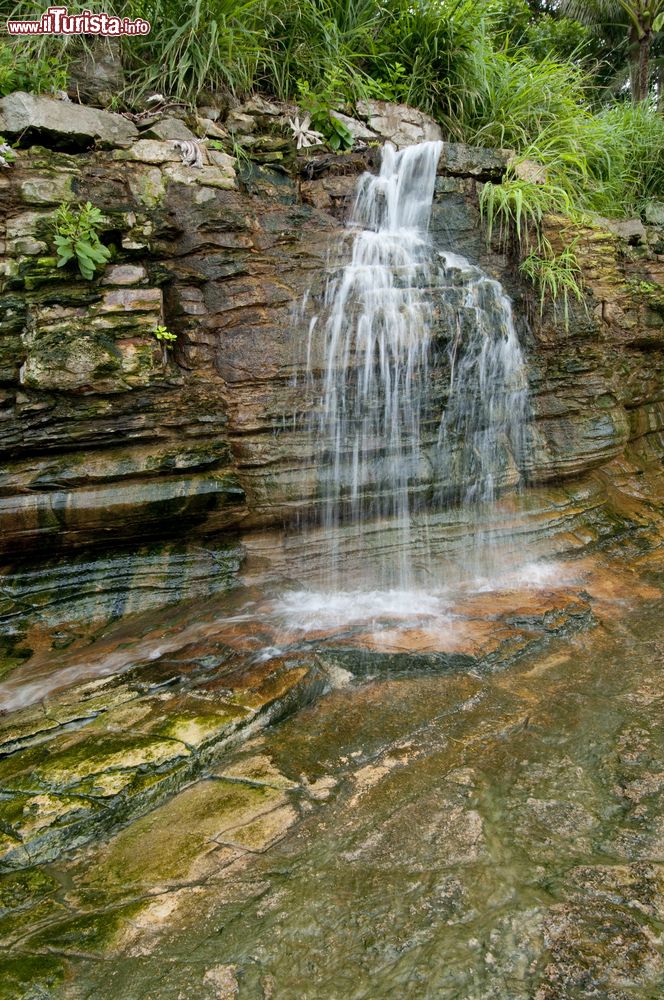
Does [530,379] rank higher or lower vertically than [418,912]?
higher

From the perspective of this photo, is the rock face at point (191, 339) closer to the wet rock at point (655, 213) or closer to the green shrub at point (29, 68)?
the green shrub at point (29, 68)

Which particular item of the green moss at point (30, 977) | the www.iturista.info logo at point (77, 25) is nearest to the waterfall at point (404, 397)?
the www.iturista.info logo at point (77, 25)

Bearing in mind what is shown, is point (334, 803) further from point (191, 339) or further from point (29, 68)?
point (29, 68)

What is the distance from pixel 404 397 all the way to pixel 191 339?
1.69m

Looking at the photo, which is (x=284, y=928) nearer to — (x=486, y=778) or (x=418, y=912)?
(x=418, y=912)

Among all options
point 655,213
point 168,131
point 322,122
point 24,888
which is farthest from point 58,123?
point 655,213

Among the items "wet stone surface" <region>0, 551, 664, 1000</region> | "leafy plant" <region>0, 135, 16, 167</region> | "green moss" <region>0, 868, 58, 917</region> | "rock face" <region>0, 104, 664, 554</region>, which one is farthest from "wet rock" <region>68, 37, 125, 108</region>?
"green moss" <region>0, 868, 58, 917</region>

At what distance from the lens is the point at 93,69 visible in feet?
17.5

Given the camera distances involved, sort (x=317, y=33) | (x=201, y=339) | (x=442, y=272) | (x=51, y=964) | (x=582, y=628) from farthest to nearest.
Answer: (x=317, y=33) < (x=442, y=272) < (x=201, y=339) < (x=582, y=628) < (x=51, y=964)

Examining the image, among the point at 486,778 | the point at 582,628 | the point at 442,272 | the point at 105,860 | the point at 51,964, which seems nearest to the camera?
the point at 51,964

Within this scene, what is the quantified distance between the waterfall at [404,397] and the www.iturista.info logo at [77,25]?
2.60 meters

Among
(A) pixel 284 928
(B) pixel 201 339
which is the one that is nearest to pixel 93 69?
(B) pixel 201 339

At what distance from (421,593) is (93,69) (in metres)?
5.18

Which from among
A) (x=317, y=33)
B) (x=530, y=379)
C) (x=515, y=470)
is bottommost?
(x=515, y=470)
